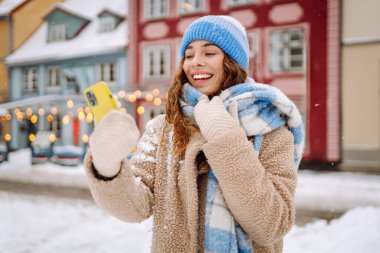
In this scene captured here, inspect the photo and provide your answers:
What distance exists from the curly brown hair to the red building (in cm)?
882

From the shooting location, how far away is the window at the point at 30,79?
1407cm

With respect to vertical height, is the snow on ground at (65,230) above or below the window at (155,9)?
below

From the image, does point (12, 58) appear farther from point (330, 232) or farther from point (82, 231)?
point (330, 232)

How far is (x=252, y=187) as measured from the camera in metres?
1.03

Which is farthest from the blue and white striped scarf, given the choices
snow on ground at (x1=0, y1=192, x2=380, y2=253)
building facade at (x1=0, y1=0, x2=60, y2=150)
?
building facade at (x1=0, y1=0, x2=60, y2=150)

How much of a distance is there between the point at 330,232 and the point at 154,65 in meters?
8.62

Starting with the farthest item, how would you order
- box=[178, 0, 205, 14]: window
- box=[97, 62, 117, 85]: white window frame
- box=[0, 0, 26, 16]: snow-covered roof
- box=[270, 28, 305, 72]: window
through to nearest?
box=[0, 0, 26, 16]: snow-covered roof < box=[97, 62, 117, 85]: white window frame < box=[178, 0, 205, 14]: window < box=[270, 28, 305, 72]: window

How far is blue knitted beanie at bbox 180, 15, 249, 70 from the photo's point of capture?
1.31m

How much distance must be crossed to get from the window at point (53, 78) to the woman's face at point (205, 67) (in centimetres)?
1304

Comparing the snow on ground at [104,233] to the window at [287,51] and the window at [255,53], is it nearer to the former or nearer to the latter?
the window at [287,51]

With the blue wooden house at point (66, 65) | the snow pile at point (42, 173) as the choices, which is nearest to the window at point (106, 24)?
the blue wooden house at point (66, 65)

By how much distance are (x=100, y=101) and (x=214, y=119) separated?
34 centimetres

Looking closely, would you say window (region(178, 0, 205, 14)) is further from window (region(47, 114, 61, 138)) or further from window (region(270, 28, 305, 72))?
window (region(47, 114, 61, 138))

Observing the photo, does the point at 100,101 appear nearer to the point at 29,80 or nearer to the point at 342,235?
the point at 342,235
